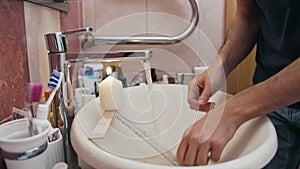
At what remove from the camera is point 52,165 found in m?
0.43

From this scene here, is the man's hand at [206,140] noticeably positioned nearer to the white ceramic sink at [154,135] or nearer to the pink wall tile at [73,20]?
the white ceramic sink at [154,135]

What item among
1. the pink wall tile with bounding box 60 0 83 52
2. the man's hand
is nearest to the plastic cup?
the man's hand

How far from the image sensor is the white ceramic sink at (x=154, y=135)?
0.32 metres

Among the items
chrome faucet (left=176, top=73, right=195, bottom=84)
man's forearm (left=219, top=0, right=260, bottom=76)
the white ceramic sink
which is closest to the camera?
the white ceramic sink

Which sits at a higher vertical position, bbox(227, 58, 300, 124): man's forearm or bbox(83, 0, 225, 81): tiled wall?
bbox(83, 0, 225, 81): tiled wall

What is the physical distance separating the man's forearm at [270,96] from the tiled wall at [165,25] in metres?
0.69

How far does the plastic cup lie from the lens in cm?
33

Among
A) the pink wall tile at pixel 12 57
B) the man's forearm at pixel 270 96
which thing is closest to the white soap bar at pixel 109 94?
the pink wall tile at pixel 12 57

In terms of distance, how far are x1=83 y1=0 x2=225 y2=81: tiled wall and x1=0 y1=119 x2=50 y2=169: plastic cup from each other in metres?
0.73

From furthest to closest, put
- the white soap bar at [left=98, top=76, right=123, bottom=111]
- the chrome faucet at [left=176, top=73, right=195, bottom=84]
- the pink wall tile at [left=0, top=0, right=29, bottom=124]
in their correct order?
the chrome faucet at [left=176, top=73, right=195, bottom=84]
the white soap bar at [left=98, top=76, right=123, bottom=111]
the pink wall tile at [left=0, top=0, right=29, bottom=124]

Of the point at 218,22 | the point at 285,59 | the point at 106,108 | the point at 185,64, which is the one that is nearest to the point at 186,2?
the point at 218,22

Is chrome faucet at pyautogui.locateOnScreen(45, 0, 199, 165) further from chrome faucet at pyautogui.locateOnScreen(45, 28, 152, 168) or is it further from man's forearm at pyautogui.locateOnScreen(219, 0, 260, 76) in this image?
man's forearm at pyautogui.locateOnScreen(219, 0, 260, 76)

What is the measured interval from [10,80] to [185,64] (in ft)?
2.55

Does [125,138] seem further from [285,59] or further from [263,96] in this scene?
[285,59]
